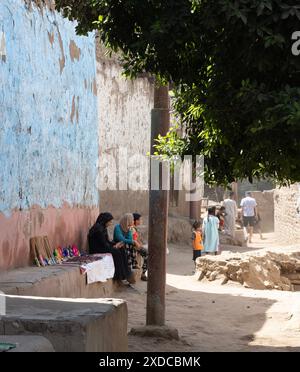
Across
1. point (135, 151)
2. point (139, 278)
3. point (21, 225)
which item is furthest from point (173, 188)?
point (21, 225)

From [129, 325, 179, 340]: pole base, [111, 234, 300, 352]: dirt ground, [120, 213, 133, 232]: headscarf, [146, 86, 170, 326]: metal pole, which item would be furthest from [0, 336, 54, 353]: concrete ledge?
[120, 213, 133, 232]: headscarf

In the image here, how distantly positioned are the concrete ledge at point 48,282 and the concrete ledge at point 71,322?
1496 millimetres

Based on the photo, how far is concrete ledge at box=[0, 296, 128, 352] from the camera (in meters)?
4.80

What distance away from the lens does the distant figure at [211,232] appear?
1546 cm

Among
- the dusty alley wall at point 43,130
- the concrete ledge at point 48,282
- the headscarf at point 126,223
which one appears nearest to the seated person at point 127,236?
the headscarf at point 126,223

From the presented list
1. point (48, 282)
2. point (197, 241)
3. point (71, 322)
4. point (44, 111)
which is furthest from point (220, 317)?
point (71, 322)

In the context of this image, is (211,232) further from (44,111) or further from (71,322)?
(71,322)

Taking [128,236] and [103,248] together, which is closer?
[103,248]

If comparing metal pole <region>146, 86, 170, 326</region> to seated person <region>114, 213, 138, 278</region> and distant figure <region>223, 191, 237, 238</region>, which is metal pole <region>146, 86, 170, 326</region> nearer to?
seated person <region>114, 213, 138, 278</region>

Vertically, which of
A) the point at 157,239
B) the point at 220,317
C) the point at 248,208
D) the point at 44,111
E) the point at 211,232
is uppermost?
the point at 44,111

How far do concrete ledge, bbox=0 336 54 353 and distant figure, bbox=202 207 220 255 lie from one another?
1096 centimetres

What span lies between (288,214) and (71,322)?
54.4ft

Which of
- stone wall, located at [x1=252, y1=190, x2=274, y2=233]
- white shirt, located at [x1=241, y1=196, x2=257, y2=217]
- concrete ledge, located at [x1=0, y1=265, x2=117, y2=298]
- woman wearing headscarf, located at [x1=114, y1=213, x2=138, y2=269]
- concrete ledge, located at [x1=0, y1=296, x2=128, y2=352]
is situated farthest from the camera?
stone wall, located at [x1=252, y1=190, x2=274, y2=233]

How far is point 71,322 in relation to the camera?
15.8 ft
